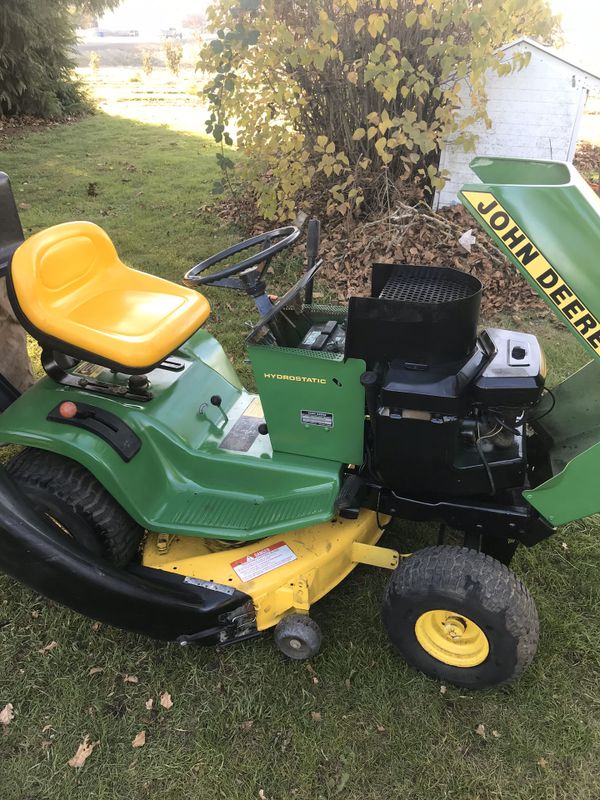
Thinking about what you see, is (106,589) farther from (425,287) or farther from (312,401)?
(425,287)

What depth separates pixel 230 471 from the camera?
253 cm

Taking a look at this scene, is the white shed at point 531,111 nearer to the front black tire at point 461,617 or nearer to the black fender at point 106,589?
the front black tire at point 461,617

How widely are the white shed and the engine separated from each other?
3768 mm

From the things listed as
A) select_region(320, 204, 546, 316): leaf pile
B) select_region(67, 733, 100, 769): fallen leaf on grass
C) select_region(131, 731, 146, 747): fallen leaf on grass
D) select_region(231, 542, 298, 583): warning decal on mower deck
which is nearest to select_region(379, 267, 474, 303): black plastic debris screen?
select_region(231, 542, 298, 583): warning decal on mower deck

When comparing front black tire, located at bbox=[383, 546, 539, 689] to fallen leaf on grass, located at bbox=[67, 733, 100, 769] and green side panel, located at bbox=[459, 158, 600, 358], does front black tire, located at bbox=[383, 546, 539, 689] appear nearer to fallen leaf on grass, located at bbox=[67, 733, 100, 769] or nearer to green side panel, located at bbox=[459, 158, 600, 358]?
green side panel, located at bbox=[459, 158, 600, 358]

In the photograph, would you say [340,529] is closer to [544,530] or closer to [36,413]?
[544,530]

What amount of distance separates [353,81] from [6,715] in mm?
4725

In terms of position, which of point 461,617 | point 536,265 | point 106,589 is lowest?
point 461,617

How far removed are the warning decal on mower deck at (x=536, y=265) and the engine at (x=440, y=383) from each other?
0.20m

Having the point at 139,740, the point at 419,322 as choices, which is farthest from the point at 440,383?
the point at 139,740

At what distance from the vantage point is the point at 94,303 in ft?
8.77

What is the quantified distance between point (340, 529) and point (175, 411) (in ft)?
2.88

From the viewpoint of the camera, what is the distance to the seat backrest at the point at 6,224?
2.77m

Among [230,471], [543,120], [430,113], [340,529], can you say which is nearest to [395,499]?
[340,529]
